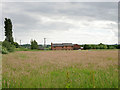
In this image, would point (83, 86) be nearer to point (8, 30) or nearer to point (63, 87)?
point (63, 87)

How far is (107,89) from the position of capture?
4.06m

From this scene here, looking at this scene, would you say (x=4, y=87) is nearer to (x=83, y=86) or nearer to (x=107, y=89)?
(x=83, y=86)

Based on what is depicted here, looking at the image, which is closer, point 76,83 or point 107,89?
point 107,89

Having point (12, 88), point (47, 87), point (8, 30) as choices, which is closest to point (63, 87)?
point (47, 87)

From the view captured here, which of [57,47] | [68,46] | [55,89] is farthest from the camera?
[68,46]

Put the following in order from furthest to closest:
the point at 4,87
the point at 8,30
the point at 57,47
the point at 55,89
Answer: the point at 57,47 < the point at 8,30 < the point at 4,87 < the point at 55,89

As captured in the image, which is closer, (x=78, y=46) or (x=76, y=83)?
(x=76, y=83)

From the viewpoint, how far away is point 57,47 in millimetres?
66812

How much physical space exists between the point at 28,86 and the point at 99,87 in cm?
266

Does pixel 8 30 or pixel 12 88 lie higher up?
pixel 8 30

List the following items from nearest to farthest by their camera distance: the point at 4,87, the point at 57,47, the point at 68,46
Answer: the point at 4,87
the point at 57,47
the point at 68,46

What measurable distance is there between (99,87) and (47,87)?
6.32 ft

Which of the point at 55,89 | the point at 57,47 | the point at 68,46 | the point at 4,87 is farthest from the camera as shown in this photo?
the point at 68,46

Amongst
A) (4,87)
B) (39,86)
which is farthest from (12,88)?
(39,86)
